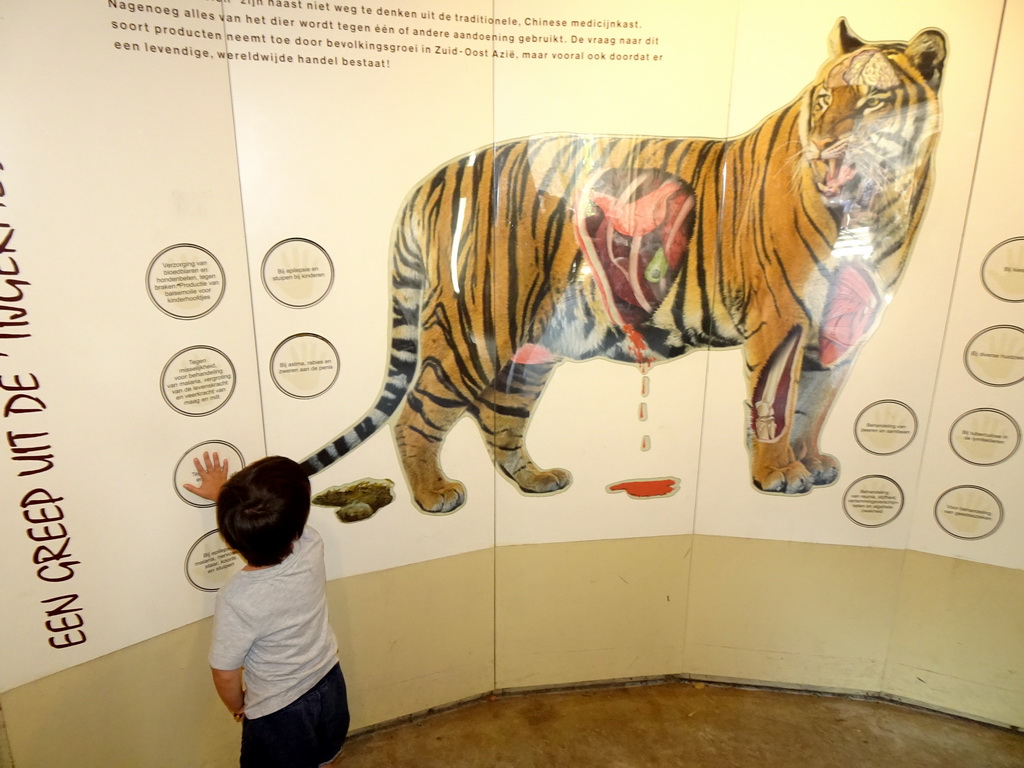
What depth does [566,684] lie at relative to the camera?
9.04 ft

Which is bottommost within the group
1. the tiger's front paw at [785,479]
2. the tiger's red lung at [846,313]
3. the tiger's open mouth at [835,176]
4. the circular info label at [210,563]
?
the circular info label at [210,563]

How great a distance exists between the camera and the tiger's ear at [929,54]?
2.11 meters

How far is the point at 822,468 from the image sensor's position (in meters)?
2.51

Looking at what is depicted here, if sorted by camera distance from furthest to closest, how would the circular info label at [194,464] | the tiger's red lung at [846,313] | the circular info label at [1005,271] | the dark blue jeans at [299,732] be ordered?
the tiger's red lung at [846,313] < the circular info label at [1005,271] < the circular info label at [194,464] < the dark blue jeans at [299,732]

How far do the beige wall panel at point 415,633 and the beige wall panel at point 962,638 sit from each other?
1778 mm

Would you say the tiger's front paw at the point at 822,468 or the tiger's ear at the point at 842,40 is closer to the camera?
the tiger's ear at the point at 842,40

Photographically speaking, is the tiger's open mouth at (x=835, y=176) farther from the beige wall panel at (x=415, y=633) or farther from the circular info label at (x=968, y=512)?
the beige wall panel at (x=415, y=633)

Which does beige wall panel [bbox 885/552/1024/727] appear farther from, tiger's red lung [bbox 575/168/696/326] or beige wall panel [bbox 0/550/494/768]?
Result: beige wall panel [bbox 0/550/494/768]

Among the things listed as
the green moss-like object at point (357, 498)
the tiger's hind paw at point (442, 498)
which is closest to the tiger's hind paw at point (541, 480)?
the tiger's hind paw at point (442, 498)

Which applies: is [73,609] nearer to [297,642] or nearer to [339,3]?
[297,642]

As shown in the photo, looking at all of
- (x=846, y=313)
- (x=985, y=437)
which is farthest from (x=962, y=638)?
(x=846, y=313)

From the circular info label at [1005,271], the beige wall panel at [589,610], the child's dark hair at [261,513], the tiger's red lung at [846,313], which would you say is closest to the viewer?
the child's dark hair at [261,513]

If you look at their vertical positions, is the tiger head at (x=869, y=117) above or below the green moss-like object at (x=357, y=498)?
above

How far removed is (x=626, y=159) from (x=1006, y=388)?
5.53ft
